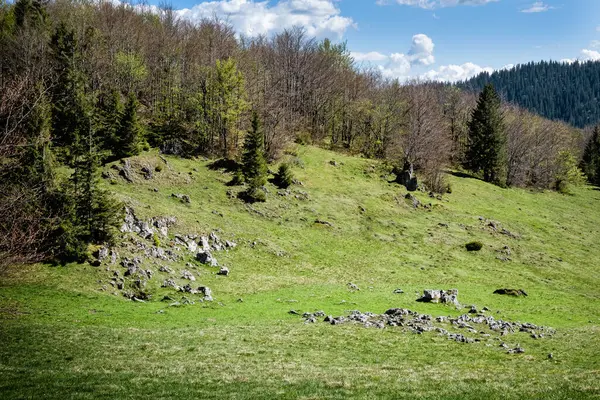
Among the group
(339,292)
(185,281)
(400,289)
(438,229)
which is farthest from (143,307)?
(438,229)

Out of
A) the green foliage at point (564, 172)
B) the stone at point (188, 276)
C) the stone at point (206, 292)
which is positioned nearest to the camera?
the stone at point (206, 292)

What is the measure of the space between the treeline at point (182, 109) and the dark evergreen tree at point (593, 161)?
34041mm

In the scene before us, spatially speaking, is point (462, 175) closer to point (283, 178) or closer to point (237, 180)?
point (283, 178)

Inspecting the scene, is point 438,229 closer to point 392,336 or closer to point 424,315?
point 424,315

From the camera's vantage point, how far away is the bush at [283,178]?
65312mm

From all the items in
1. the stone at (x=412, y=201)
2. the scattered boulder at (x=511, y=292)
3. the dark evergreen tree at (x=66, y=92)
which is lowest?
the scattered boulder at (x=511, y=292)

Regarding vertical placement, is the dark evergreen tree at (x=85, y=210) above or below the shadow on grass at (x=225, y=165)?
below

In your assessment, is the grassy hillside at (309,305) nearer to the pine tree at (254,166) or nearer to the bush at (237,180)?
the bush at (237,180)

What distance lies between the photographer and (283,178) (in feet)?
215

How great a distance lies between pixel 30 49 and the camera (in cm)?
6169

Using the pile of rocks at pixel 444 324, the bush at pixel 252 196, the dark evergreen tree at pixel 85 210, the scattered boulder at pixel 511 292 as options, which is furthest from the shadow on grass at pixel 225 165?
the scattered boulder at pixel 511 292

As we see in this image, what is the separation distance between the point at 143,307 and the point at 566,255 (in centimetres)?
6068

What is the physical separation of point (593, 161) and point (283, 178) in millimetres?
134150

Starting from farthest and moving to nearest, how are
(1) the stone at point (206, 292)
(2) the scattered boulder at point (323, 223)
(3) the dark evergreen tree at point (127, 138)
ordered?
(2) the scattered boulder at point (323, 223) → (3) the dark evergreen tree at point (127, 138) → (1) the stone at point (206, 292)
